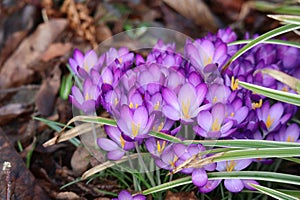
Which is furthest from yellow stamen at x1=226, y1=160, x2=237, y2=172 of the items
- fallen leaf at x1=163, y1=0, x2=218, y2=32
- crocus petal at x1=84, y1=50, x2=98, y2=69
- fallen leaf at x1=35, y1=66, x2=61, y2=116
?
fallen leaf at x1=163, y1=0, x2=218, y2=32

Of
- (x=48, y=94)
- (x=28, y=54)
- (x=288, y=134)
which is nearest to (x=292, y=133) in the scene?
(x=288, y=134)

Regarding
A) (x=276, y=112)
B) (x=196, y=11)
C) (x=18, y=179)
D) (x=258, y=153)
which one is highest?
(x=196, y=11)

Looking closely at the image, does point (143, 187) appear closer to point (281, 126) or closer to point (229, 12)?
point (281, 126)

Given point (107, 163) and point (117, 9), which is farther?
point (117, 9)

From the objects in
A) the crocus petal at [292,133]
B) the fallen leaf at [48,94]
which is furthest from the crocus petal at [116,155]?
the fallen leaf at [48,94]

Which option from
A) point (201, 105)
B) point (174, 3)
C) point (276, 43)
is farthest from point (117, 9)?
point (201, 105)

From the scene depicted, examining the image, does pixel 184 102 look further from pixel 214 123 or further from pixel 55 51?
pixel 55 51

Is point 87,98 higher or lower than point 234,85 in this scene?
lower
